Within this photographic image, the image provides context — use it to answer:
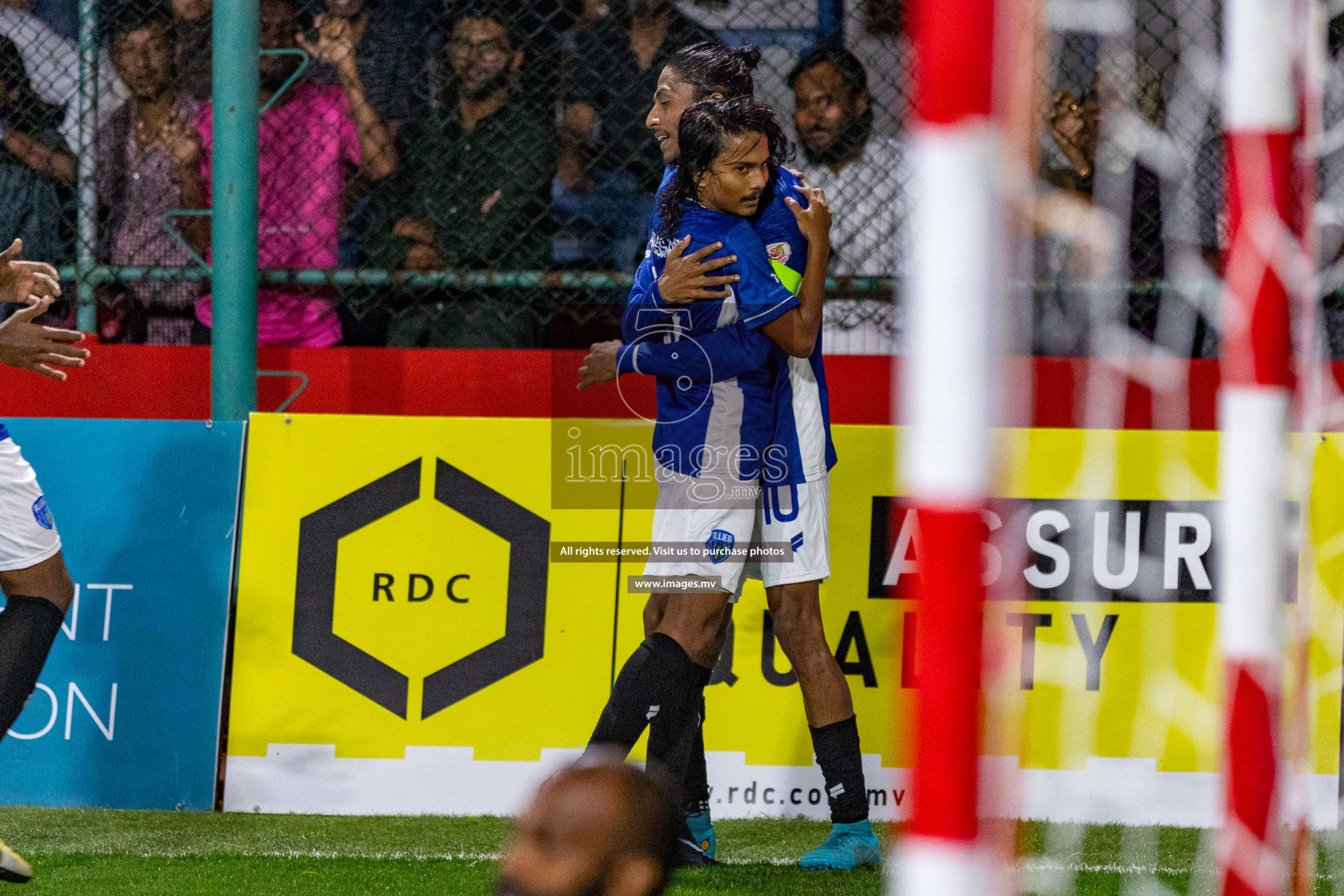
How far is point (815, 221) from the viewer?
3373mm

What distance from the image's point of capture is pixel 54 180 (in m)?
4.87

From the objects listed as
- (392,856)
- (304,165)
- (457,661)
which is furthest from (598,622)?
(304,165)

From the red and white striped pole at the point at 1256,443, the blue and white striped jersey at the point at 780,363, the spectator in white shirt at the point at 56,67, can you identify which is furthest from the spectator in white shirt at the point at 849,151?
the red and white striped pole at the point at 1256,443

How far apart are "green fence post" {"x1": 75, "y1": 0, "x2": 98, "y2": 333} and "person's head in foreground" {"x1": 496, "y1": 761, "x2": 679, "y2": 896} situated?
3653 mm

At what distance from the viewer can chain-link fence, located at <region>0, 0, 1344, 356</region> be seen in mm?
4746

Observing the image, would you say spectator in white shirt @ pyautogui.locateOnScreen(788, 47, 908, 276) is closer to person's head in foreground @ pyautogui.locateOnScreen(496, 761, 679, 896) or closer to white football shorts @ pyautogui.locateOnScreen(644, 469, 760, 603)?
white football shorts @ pyautogui.locateOnScreen(644, 469, 760, 603)

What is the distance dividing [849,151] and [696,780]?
7.33 feet

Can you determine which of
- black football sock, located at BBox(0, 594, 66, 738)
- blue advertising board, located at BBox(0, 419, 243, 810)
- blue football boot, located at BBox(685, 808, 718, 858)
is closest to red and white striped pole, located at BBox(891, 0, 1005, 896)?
blue football boot, located at BBox(685, 808, 718, 858)

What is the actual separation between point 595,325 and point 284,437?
45.2 inches

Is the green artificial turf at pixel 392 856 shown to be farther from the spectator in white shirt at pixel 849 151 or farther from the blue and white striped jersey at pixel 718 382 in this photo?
the spectator in white shirt at pixel 849 151

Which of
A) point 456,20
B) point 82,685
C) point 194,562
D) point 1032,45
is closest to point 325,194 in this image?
point 456,20

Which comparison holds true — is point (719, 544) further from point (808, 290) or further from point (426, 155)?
point (426, 155)

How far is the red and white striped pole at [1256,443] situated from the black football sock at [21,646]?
244 cm

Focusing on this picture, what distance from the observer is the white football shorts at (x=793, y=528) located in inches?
133
